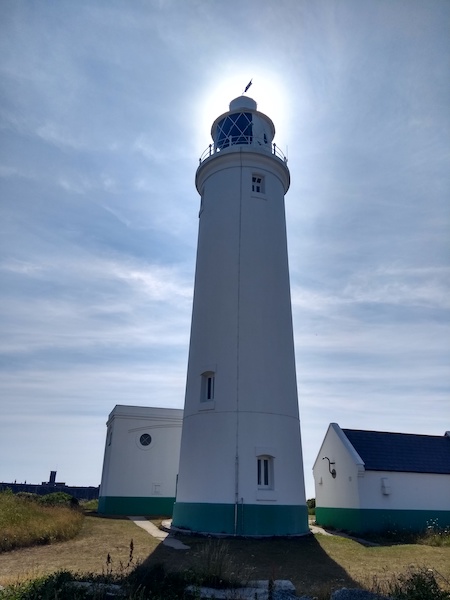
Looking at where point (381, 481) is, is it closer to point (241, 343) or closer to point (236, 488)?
point (236, 488)

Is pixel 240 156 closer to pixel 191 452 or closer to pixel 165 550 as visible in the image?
pixel 191 452

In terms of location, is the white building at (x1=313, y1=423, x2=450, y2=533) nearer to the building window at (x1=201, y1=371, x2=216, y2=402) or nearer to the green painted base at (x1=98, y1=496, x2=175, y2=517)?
the building window at (x1=201, y1=371, x2=216, y2=402)

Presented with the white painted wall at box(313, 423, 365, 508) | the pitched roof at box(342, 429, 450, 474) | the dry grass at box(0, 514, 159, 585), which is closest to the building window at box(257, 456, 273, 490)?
the dry grass at box(0, 514, 159, 585)

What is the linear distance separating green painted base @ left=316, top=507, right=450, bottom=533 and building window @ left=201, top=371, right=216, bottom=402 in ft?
24.1

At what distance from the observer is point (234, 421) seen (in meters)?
14.6

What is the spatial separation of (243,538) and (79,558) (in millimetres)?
4962

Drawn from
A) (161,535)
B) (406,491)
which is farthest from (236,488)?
(406,491)

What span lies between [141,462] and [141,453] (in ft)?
1.36

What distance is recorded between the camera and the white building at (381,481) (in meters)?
17.7

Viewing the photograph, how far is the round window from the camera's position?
906 inches

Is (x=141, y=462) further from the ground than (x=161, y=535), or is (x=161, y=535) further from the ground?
(x=141, y=462)

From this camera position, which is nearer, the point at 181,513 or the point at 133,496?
the point at 181,513

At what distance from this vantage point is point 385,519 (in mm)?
17547

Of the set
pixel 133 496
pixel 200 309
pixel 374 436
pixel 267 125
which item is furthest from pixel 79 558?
pixel 267 125
